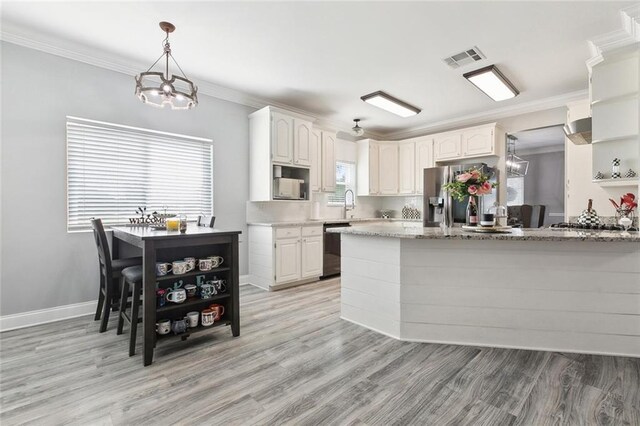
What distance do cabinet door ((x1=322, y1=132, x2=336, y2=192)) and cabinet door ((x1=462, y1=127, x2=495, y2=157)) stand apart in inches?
85.7

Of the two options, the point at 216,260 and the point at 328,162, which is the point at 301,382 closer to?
the point at 216,260

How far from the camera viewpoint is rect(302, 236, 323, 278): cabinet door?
4469mm

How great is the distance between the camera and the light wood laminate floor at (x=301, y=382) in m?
1.62

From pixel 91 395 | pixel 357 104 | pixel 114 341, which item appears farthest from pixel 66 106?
pixel 357 104

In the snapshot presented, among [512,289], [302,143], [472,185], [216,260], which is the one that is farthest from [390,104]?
[216,260]

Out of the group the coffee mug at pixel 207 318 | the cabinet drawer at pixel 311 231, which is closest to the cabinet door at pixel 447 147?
the cabinet drawer at pixel 311 231

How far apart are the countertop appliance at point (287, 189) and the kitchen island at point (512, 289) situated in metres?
1.90

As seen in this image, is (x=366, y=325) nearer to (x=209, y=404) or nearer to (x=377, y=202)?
(x=209, y=404)

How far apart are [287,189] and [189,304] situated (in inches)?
95.5

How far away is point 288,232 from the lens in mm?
4270

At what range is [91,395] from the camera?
5.90 feet

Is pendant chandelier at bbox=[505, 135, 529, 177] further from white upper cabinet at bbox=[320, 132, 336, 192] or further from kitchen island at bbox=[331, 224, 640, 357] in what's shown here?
kitchen island at bbox=[331, 224, 640, 357]

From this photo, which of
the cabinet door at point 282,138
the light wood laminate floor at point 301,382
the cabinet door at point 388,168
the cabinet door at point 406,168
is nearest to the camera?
the light wood laminate floor at point 301,382

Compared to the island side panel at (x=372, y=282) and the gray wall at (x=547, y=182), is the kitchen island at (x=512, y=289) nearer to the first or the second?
the island side panel at (x=372, y=282)
